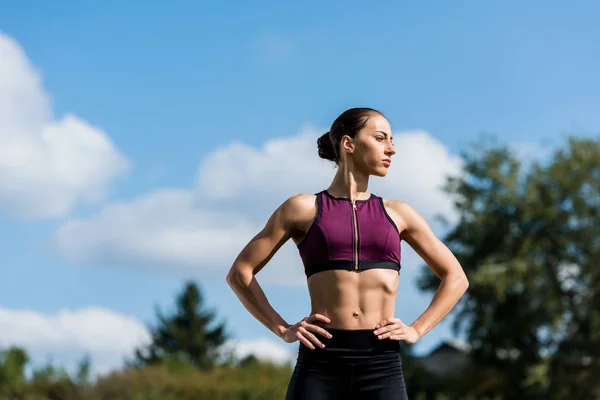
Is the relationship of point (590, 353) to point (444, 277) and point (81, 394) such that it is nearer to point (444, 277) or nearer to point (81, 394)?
point (81, 394)

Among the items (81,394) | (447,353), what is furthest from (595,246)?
(81,394)

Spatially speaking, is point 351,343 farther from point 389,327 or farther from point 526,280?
point 526,280

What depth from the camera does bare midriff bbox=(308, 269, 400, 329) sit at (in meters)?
5.01

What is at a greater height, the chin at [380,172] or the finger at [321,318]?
the chin at [380,172]

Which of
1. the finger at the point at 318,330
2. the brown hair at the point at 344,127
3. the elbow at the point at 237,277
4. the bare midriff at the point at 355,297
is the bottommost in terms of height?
the finger at the point at 318,330

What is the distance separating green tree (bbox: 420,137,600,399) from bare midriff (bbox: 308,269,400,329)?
3601 centimetres

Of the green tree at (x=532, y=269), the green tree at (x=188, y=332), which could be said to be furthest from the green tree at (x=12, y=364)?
the green tree at (x=188, y=332)

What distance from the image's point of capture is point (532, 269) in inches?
1658

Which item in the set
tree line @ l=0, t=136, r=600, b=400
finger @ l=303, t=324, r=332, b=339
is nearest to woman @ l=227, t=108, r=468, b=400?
finger @ l=303, t=324, r=332, b=339

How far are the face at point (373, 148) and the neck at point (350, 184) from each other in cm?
5

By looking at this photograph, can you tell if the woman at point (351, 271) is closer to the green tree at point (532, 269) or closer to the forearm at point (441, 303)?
A: the forearm at point (441, 303)

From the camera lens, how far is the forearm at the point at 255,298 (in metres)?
5.22

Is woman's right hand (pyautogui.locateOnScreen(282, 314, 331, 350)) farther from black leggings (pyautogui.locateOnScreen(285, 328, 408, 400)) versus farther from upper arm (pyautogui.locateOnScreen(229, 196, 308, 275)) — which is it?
upper arm (pyautogui.locateOnScreen(229, 196, 308, 275))

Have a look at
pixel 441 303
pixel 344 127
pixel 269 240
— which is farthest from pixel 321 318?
pixel 344 127
